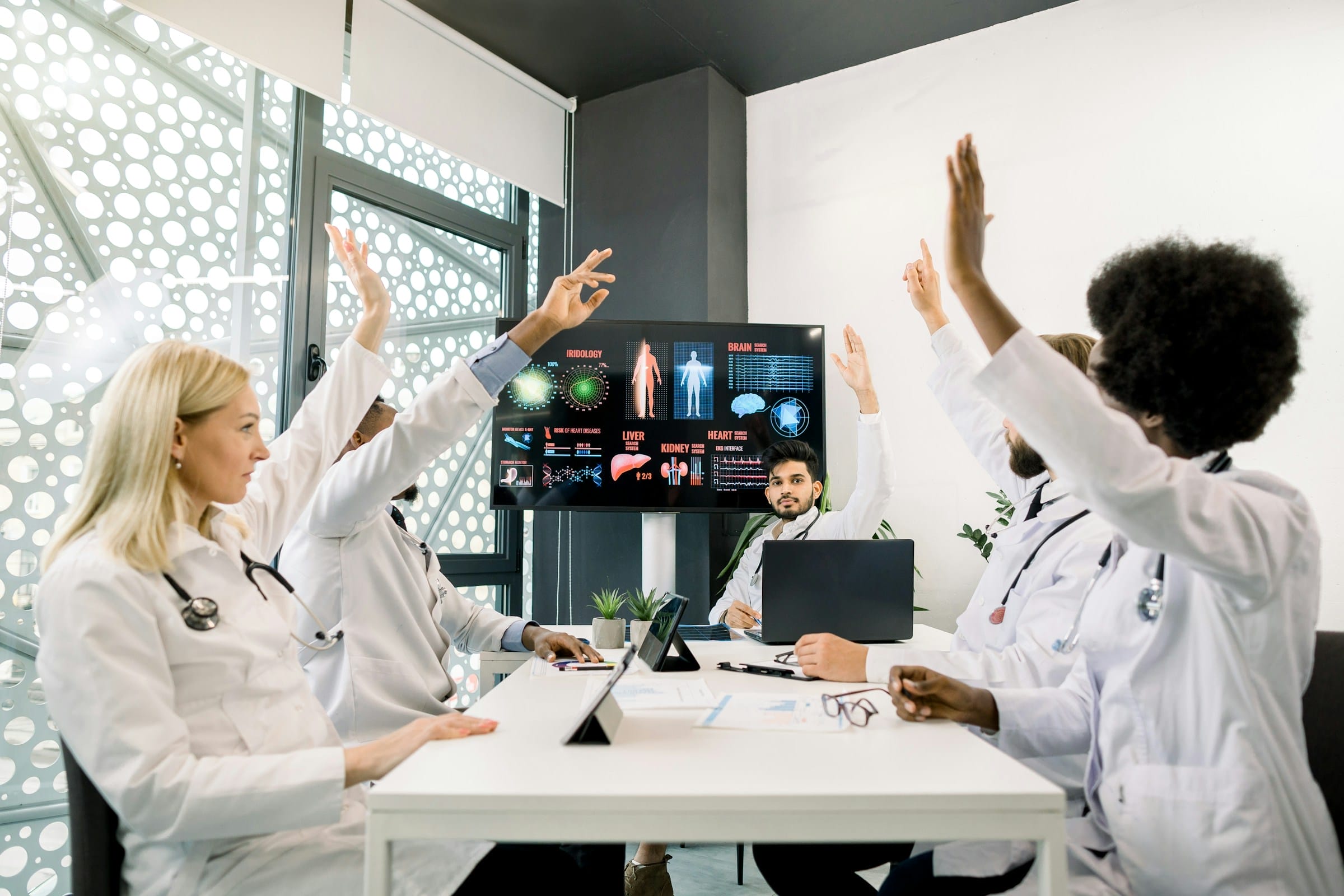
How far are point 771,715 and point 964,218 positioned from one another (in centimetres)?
84

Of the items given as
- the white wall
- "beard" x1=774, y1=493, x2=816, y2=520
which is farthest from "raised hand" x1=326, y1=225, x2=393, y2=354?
the white wall

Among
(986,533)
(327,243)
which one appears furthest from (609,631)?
(327,243)

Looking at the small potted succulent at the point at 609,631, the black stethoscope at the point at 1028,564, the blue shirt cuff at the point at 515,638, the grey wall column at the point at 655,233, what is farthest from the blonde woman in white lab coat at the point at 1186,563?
the grey wall column at the point at 655,233

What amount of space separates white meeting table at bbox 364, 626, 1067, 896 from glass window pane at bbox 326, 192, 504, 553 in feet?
9.18

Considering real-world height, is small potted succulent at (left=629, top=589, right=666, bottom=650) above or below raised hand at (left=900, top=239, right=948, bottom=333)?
below

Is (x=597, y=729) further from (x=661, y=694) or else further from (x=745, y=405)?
(x=745, y=405)

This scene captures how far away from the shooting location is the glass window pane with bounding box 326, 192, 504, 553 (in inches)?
146

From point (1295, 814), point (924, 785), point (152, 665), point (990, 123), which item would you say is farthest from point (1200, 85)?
point (152, 665)

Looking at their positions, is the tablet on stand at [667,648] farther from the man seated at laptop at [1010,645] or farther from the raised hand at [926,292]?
the raised hand at [926,292]

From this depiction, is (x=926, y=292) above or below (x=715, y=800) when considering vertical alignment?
above

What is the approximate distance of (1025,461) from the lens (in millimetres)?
2072

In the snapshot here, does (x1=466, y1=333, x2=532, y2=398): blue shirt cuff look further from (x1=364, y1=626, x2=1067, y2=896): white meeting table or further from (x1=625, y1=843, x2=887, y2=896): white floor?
(x1=625, y1=843, x2=887, y2=896): white floor

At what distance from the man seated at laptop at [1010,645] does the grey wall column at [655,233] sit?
2077 mm

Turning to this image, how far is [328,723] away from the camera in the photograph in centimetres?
146
